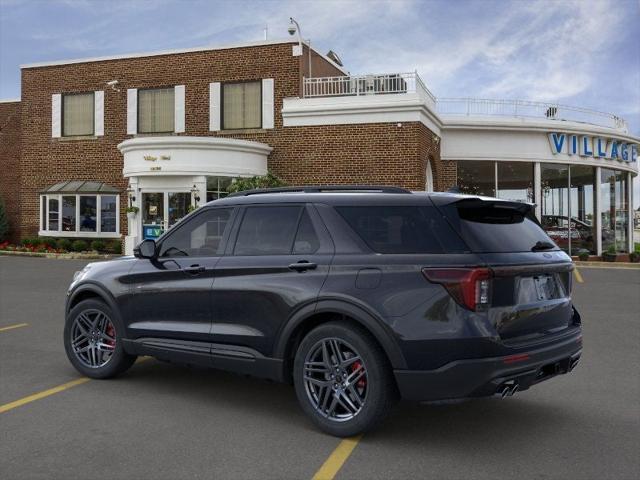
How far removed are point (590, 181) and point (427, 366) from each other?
2498 centimetres

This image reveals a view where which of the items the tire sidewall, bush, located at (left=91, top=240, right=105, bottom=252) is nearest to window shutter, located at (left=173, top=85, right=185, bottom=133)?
bush, located at (left=91, top=240, right=105, bottom=252)

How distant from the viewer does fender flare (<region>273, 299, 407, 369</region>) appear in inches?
167

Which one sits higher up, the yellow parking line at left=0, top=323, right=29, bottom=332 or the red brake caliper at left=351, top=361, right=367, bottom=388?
the red brake caliper at left=351, top=361, right=367, bottom=388

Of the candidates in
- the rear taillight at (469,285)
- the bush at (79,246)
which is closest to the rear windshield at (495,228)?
the rear taillight at (469,285)

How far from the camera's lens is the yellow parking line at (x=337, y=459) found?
152 inches

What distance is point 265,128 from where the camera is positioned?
23594 millimetres

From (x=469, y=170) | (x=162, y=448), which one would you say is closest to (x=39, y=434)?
(x=162, y=448)

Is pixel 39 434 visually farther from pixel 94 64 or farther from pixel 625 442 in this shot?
pixel 94 64

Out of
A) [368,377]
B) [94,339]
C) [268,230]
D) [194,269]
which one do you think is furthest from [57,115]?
[368,377]

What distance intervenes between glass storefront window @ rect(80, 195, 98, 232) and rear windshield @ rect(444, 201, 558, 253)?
23.1 meters

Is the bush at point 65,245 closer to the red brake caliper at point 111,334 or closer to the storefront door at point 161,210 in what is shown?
the storefront door at point 161,210

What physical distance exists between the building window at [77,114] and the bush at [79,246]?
15.6ft

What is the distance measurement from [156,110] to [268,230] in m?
21.7

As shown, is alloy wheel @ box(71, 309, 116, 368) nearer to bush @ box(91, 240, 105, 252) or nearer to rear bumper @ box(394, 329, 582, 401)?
rear bumper @ box(394, 329, 582, 401)
